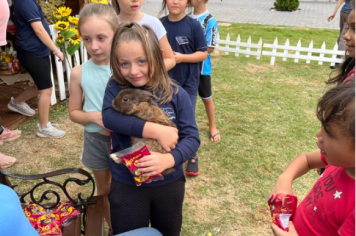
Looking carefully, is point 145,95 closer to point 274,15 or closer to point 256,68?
point 256,68

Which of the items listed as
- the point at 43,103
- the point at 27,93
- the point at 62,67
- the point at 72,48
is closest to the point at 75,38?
the point at 72,48

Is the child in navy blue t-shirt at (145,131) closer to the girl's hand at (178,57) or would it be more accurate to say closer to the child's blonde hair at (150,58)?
the child's blonde hair at (150,58)

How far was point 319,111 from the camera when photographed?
1.20 m

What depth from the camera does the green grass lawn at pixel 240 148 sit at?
9.51 ft

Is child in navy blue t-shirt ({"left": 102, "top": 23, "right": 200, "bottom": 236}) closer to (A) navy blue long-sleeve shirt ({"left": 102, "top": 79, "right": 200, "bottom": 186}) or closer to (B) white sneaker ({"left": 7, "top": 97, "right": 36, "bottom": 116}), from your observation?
(A) navy blue long-sleeve shirt ({"left": 102, "top": 79, "right": 200, "bottom": 186})

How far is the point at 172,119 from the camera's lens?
161cm

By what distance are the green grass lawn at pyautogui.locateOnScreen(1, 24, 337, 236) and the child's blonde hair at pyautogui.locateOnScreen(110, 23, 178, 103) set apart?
2.45 feet

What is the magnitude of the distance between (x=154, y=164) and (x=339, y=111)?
772 mm

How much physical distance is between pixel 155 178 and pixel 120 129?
0.93ft

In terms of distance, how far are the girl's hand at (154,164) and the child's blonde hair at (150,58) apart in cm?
28

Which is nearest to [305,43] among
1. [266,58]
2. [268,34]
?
[268,34]

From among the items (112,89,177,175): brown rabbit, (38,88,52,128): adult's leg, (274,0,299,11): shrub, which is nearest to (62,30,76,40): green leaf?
(38,88,52,128): adult's leg

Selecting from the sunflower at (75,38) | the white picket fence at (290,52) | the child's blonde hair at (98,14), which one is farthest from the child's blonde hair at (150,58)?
the white picket fence at (290,52)

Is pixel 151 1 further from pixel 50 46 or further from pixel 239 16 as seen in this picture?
pixel 50 46
